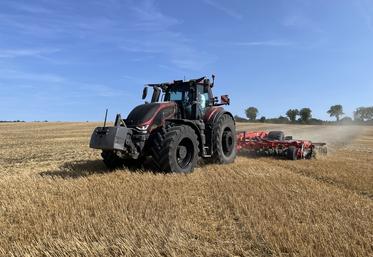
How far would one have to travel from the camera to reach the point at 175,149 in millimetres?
9555

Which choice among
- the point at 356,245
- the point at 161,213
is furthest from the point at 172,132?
the point at 356,245

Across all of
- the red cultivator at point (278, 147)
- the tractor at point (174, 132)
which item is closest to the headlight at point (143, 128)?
the tractor at point (174, 132)

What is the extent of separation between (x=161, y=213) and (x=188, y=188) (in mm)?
2104

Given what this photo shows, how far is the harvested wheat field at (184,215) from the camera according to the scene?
14.5 feet

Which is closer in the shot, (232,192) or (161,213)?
(161,213)

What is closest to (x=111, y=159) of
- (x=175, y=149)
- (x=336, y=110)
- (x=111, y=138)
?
(x=111, y=138)

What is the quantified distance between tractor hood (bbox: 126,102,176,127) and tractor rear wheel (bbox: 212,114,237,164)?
181 centimetres

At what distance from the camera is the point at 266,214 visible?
5672 millimetres

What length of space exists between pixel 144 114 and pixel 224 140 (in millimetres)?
3175

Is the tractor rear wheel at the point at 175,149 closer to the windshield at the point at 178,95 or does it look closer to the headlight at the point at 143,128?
the headlight at the point at 143,128

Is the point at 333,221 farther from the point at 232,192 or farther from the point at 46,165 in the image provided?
the point at 46,165

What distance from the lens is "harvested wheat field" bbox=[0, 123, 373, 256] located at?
174 inches

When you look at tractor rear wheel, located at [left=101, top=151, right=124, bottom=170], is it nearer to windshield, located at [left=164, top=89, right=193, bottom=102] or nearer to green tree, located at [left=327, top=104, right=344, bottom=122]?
windshield, located at [left=164, top=89, right=193, bottom=102]

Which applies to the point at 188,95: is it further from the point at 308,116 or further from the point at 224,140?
the point at 308,116
